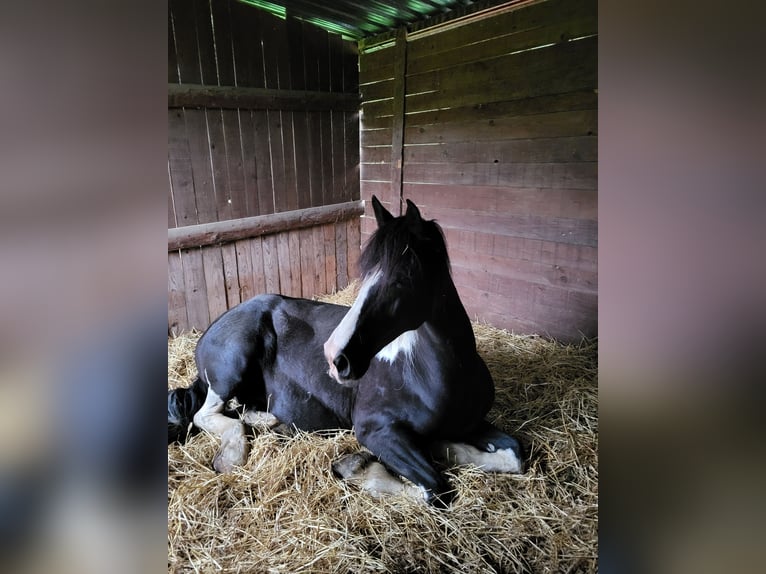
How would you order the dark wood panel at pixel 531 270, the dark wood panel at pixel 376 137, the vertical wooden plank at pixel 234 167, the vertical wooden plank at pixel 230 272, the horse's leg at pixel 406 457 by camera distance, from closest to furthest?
1. the horse's leg at pixel 406 457
2. the dark wood panel at pixel 531 270
3. the vertical wooden plank at pixel 234 167
4. the vertical wooden plank at pixel 230 272
5. the dark wood panel at pixel 376 137

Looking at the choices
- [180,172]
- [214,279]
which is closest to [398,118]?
[180,172]

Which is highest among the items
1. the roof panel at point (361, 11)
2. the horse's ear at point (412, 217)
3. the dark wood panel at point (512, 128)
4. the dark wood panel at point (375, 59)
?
the roof panel at point (361, 11)

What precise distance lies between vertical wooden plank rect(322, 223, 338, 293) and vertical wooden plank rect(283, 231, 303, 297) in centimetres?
28

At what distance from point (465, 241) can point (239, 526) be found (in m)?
2.49

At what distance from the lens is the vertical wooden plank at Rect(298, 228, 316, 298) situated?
11.8 ft

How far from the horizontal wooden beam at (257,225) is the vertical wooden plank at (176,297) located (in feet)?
0.35

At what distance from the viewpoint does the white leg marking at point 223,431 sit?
63.4 inches

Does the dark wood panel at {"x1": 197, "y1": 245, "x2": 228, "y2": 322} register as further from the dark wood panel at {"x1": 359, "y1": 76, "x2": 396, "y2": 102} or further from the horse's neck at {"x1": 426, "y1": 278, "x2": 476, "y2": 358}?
the horse's neck at {"x1": 426, "y1": 278, "x2": 476, "y2": 358}

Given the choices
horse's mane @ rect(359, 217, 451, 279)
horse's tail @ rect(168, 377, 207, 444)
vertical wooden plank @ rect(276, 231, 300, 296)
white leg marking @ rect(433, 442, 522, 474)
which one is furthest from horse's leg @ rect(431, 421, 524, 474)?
vertical wooden plank @ rect(276, 231, 300, 296)

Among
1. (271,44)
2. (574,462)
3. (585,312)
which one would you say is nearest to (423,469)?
(574,462)

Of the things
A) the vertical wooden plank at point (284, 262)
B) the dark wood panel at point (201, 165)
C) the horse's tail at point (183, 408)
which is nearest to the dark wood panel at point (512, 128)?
the vertical wooden plank at point (284, 262)

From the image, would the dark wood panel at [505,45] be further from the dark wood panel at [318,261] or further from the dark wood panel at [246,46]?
the dark wood panel at [318,261]
